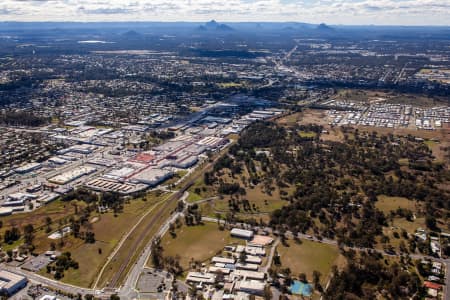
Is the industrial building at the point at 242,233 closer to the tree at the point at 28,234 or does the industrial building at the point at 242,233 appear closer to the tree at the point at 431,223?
the tree at the point at 431,223

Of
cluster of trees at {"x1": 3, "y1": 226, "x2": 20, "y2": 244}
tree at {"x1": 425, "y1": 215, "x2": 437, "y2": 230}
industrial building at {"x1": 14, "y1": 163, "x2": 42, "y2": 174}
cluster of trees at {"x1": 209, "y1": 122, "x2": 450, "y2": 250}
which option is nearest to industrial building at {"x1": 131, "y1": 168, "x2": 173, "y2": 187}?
cluster of trees at {"x1": 209, "y1": 122, "x2": 450, "y2": 250}

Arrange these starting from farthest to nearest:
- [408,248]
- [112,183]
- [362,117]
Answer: [362,117] → [112,183] → [408,248]

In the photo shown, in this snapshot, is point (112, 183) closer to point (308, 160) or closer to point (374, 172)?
point (308, 160)

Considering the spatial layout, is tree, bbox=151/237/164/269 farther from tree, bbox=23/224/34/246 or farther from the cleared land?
the cleared land

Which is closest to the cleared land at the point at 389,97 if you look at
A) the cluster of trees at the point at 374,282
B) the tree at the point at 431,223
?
the tree at the point at 431,223

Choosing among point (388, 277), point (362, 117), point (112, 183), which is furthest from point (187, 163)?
point (362, 117)

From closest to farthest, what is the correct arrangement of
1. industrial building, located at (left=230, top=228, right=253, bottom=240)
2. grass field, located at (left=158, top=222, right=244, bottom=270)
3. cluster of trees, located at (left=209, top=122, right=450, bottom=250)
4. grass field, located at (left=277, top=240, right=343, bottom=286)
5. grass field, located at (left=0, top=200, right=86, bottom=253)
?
1. grass field, located at (left=277, top=240, right=343, bottom=286)
2. grass field, located at (left=158, top=222, right=244, bottom=270)
3. grass field, located at (left=0, top=200, right=86, bottom=253)
4. industrial building, located at (left=230, top=228, right=253, bottom=240)
5. cluster of trees, located at (left=209, top=122, right=450, bottom=250)
